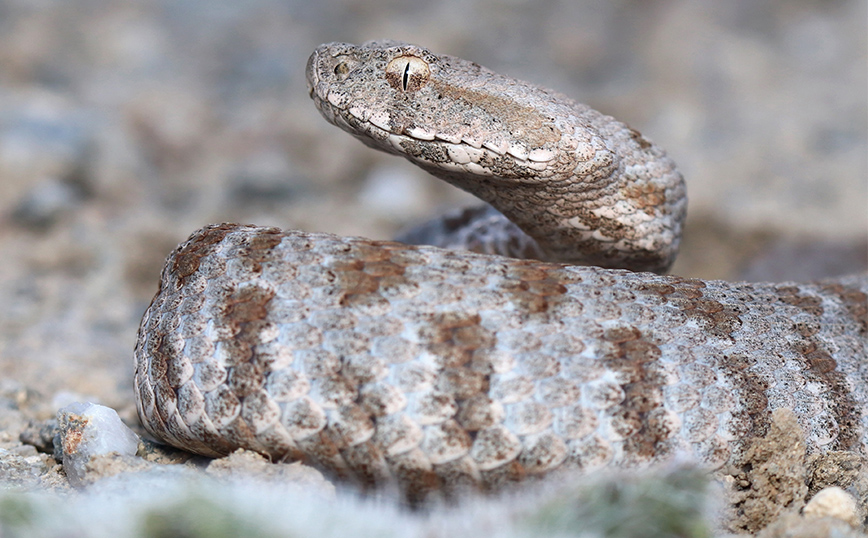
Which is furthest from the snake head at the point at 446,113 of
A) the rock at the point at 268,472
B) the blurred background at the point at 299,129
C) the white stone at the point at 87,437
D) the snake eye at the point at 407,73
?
the blurred background at the point at 299,129

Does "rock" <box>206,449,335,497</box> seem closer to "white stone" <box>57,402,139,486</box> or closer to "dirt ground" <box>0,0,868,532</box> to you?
"white stone" <box>57,402,139,486</box>

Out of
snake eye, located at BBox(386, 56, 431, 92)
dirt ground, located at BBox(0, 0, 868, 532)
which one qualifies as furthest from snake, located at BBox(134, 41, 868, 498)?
dirt ground, located at BBox(0, 0, 868, 532)

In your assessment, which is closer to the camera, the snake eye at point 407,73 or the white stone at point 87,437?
the white stone at point 87,437

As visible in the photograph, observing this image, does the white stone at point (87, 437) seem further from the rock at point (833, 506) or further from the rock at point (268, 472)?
the rock at point (833, 506)

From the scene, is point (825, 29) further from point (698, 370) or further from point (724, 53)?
point (698, 370)

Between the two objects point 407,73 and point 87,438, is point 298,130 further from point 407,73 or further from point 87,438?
point 87,438

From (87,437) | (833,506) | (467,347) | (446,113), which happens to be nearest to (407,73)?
(446,113)

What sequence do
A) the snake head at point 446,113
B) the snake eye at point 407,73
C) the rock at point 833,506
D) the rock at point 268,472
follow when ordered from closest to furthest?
1. the rock at point 268,472
2. the rock at point 833,506
3. the snake head at point 446,113
4. the snake eye at point 407,73
